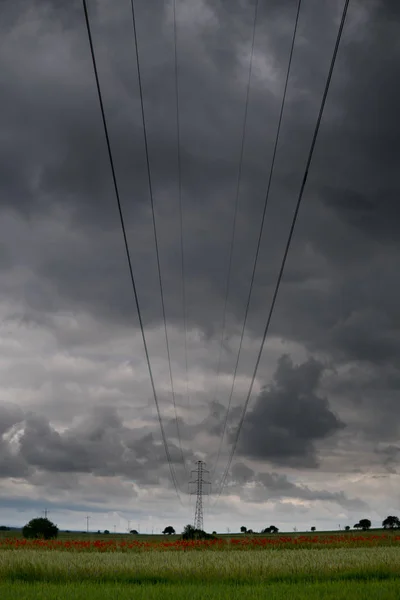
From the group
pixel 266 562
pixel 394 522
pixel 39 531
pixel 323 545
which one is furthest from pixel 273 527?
pixel 266 562

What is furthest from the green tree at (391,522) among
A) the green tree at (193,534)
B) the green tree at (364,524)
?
the green tree at (193,534)

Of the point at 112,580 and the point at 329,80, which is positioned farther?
the point at 112,580

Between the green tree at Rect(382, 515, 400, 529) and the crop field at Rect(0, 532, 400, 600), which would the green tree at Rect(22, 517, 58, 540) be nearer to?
the crop field at Rect(0, 532, 400, 600)

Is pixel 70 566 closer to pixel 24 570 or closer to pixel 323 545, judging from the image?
pixel 24 570

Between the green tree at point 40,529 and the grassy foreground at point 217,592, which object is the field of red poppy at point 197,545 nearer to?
the green tree at point 40,529

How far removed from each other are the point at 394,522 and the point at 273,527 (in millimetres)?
26399

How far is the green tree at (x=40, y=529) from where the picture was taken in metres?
57.2

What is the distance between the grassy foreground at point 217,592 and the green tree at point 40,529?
41322mm

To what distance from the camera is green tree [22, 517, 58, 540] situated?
188ft

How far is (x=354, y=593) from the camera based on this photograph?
643 inches

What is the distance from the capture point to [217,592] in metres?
16.6

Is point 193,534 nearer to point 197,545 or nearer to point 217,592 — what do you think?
point 197,545

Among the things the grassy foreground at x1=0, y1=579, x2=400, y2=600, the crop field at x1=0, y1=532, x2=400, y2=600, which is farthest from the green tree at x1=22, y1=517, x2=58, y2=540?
the grassy foreground at x1=0, y1=579, x2=400, y2=600

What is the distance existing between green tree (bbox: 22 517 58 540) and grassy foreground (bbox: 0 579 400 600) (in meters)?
41.3
